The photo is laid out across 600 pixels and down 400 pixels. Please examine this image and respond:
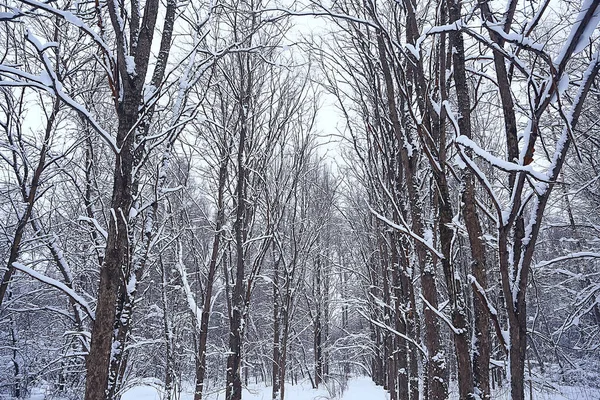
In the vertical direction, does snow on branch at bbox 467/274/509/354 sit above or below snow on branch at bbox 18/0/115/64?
below

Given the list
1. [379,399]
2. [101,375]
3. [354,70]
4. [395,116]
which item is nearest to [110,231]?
[101,375]

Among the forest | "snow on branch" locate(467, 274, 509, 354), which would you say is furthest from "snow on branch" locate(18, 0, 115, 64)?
"snow on branch" locate(467, 274, 509, 354)

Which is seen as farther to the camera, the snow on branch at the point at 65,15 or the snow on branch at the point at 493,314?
the snow on branch at the point at 65,15

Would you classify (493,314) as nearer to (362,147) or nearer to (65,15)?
(65,15)

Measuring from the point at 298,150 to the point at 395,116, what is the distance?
6.00 metres

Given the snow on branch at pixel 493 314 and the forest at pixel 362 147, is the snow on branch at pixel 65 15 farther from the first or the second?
the snow on branch at pixel 493 314

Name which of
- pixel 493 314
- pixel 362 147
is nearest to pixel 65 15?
pixel 493 314

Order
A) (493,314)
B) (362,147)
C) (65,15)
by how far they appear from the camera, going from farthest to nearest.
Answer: (362,147) < (65,15) < (493,314)

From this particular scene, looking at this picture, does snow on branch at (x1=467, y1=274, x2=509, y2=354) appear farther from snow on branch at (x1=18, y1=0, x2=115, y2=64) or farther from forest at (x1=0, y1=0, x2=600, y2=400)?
snow on branch at (x1=18, y1=0, x2=115, y2=64)

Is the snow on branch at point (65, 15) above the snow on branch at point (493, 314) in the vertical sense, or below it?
above

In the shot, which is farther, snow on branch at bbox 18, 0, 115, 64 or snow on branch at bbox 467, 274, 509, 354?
snow on branch at bbox 18, 0, 115, 64

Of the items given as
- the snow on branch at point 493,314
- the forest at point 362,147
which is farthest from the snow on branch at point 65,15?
the snow on branch at point 493,314

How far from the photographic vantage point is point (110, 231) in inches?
88.4

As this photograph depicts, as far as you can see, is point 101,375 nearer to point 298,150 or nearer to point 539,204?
point 539,204
